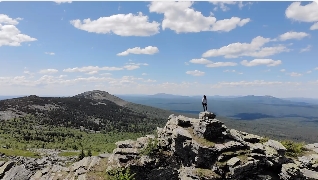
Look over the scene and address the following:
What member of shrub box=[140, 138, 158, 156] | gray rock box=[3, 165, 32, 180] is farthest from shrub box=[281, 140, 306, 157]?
gray rock box=[3, 165, 32, 180]

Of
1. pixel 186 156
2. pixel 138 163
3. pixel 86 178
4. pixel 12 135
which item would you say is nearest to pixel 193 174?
pixel 186 156

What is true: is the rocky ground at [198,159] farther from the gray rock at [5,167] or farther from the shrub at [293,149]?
the shrub at [293,149]

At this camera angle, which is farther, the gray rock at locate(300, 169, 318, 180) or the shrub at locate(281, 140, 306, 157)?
the shrub at locate(281, 140, 306, 157)

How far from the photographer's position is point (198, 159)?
1410 inches

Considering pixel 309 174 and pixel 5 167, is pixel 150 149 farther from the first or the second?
pixel 5 167

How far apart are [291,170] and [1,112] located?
194259 millimetres

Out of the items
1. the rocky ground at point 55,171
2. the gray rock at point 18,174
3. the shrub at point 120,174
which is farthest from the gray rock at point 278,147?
the gray rock at point 18,174

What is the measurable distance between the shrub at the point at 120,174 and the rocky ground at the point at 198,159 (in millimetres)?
846

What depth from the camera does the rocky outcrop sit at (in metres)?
33.7

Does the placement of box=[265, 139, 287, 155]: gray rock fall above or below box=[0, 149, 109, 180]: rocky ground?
above

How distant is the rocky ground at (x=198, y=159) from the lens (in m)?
33.8

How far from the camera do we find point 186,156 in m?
38.1

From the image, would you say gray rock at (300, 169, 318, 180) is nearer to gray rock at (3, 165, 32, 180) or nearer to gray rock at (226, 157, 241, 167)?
gray rock at (226, 157, 241, 167)

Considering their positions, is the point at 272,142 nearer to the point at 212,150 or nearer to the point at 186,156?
the point at 212,150
